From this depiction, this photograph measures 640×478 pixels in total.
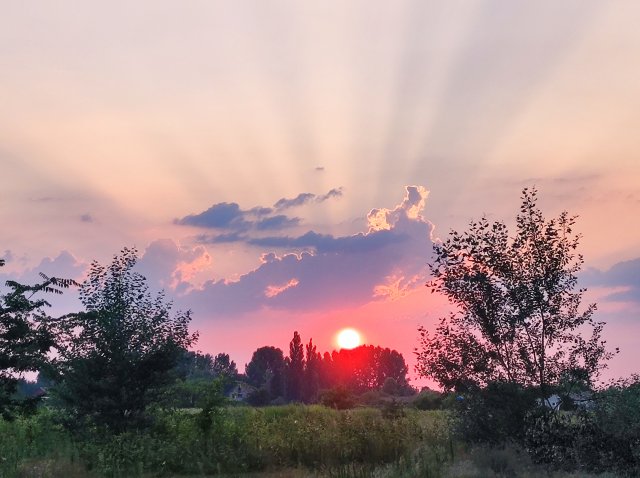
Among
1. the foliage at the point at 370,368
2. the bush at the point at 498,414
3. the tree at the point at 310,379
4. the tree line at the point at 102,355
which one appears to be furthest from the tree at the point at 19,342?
the foliage at the point at 370,368

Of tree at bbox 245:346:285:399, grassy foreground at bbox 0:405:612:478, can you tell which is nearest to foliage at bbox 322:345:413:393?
tree at bbox 245:346:285:399

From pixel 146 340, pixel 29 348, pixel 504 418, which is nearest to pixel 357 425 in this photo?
pixel 504 418

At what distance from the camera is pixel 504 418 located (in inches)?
708

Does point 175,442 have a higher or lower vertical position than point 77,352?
lower

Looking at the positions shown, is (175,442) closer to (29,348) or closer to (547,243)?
(29,348)

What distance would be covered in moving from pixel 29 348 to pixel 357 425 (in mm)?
11695

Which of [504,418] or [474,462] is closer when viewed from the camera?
[474,462]

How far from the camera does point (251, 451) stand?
20.8m

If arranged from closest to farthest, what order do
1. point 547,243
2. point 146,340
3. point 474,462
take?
point 474,462
point 547,243
point 146,340

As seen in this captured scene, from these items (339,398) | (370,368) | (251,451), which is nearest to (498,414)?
(251,451)

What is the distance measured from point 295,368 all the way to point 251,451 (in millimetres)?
101465

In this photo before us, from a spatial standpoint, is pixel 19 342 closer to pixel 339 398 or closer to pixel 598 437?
pixel 598 437

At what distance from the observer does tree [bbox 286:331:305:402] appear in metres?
119

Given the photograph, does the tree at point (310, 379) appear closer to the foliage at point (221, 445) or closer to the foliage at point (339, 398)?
the foliage at point (339, 398)
